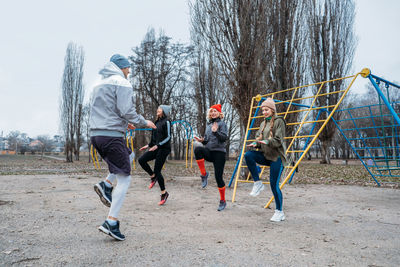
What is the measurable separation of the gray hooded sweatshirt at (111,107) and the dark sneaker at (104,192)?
56cm

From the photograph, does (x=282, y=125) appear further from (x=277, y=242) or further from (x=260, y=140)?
(x=277, y=242)

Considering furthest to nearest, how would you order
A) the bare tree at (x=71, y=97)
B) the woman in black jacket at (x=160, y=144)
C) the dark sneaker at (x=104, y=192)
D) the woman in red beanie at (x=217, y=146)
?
the bare tree at (x=71, y=97), the woman in black jacket at (x=160, y=144), the woman in red beanie at (x=217, y=146), the dark sneaker at (x=104, y=192)

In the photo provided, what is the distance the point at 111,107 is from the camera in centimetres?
290

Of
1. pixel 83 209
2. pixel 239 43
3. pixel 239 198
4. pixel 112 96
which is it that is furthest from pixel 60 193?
pixel 239 43

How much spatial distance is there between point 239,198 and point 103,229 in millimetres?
3388

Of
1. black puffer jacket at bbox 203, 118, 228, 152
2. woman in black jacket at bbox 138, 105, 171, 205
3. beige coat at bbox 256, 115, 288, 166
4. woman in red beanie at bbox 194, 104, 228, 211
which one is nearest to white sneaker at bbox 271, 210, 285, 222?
beige coat at bbox 256, 115, 288, 166

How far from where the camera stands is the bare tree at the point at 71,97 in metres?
26.4

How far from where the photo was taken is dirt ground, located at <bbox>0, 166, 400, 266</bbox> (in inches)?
92.5

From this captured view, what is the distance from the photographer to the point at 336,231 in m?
3.31

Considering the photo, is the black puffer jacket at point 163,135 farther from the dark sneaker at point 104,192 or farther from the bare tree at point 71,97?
the bare tree at point 71,97

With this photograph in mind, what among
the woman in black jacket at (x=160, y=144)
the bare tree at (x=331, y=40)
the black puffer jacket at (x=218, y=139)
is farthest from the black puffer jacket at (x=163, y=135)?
the bare tree at (x=331, y=40)

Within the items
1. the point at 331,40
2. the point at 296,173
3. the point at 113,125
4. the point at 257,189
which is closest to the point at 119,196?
the point at 113,125

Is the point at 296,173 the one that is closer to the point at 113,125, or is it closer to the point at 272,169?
the point at 272,169

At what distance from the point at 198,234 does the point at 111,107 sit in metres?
1.58
